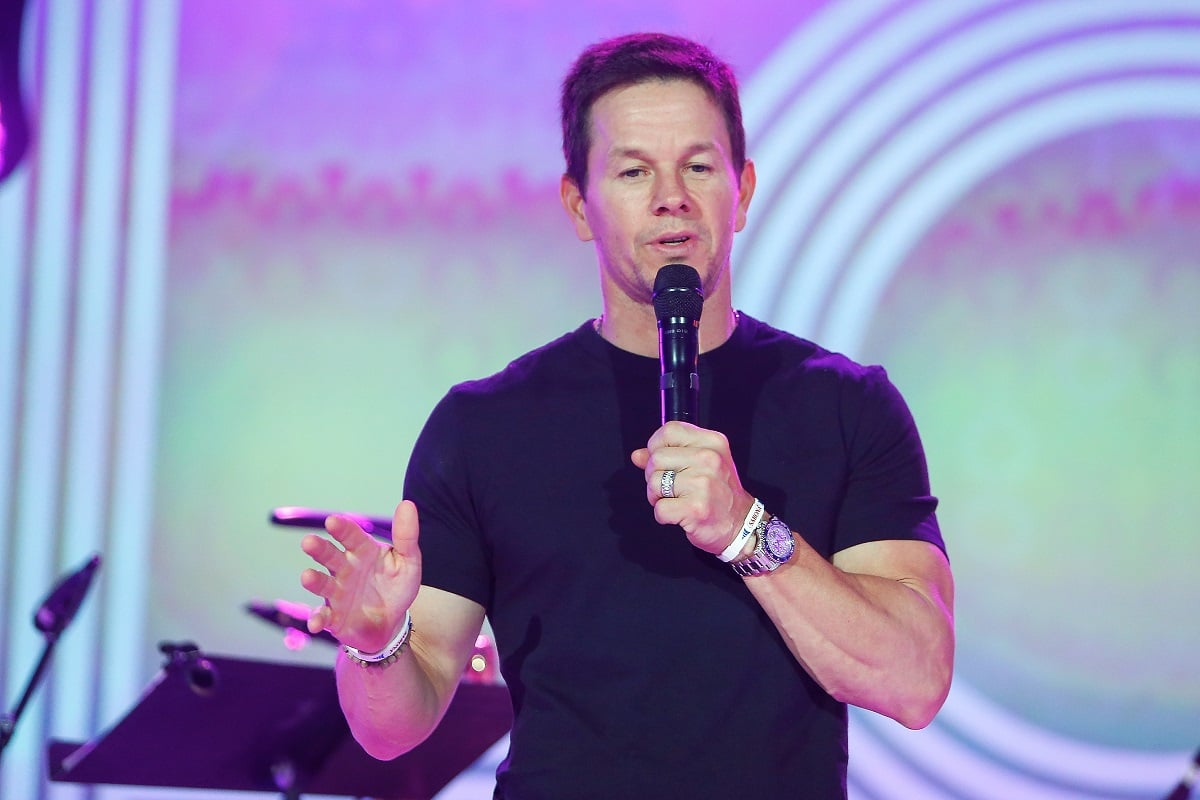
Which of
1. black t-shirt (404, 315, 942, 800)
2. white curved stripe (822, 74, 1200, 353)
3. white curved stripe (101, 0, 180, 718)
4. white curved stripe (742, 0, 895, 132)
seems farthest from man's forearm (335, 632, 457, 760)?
white curved stripe (742, 0, 895, 132)

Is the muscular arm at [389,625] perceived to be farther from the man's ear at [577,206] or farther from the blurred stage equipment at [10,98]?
the blurred stage equipment at [10,98]

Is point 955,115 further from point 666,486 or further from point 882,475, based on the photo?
point 666,486

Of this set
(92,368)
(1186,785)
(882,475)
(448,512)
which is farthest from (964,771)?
(92,368)

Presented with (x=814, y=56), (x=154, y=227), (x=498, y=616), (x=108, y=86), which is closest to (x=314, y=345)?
(x=154, y=227)

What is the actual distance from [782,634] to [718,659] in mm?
107

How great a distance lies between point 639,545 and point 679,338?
13.0 inches

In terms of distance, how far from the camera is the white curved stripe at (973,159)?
10.2 feet

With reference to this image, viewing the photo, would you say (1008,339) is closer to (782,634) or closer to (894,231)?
(894,231)

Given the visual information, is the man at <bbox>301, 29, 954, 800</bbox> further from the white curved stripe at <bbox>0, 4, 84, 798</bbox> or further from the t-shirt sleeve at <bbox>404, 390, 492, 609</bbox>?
the white curved stripe at <bbox>0, 4, 84, 798</bbox>

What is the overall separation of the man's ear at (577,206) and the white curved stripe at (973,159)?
1314mm

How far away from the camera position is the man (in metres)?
1.52

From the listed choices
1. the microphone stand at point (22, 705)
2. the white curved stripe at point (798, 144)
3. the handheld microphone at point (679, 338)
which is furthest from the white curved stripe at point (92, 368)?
the handheld microphone at point (679, 338)

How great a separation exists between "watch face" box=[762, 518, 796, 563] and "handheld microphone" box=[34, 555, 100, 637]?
5.18 feet

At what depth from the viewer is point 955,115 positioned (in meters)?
3.18
